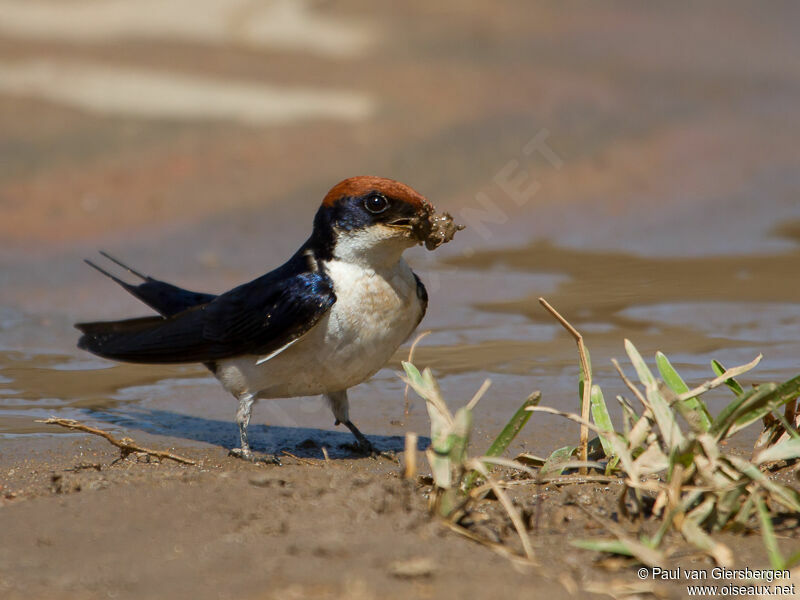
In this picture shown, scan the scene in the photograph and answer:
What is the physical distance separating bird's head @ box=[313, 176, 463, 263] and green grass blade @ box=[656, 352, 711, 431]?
3.39 feet

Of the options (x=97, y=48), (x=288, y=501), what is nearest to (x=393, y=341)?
(x=288, y=501)


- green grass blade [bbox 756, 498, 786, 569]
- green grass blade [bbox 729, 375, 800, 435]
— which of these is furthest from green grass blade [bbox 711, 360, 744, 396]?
green grass blade [bbox 756, 498, 786, 569]

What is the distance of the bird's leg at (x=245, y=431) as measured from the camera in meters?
4.14

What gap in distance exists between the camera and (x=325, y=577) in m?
2.36

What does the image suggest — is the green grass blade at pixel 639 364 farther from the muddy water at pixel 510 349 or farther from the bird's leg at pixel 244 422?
the bird's leg at pixel 244 422

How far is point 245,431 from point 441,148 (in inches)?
188

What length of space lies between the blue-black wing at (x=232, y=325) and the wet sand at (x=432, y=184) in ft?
1.11

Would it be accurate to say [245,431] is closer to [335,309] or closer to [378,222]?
[335,309]

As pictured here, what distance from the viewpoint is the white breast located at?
406cm

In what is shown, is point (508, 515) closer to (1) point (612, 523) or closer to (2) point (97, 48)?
(1) point (612, 523)

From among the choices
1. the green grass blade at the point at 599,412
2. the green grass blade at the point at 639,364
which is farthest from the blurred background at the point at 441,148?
the green grass blade at the point at 639,364

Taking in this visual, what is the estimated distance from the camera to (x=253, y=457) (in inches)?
164

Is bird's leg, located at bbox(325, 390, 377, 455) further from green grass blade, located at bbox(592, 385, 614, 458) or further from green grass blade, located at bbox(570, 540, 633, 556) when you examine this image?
green grass blade, located at bbox(570, 540, 633, 556)

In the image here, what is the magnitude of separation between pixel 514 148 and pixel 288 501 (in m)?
6.13
